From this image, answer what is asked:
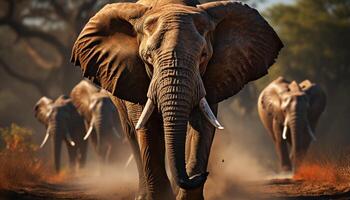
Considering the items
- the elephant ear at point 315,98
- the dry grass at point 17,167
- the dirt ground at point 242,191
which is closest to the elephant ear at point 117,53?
the dirt ground at point 242,191

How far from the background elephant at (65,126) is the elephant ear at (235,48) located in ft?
38.9

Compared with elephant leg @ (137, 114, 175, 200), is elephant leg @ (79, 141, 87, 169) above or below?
below

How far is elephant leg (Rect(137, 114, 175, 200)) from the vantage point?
342 inches

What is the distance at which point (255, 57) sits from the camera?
8.90 meters

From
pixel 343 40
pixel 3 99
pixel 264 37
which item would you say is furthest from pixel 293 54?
pixel 264 37

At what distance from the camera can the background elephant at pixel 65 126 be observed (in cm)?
2081

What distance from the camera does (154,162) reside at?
880 cm

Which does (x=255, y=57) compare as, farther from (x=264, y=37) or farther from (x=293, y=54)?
(x=293, y=54)

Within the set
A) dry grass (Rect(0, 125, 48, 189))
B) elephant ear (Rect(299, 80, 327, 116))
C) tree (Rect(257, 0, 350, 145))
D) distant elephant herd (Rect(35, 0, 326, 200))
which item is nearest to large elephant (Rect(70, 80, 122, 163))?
dry grass (Rect(0, 125, 48, 189))

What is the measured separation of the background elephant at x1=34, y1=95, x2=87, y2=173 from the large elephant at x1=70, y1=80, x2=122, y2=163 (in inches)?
17.4

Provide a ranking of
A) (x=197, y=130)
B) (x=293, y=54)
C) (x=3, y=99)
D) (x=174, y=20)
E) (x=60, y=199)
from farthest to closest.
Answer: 1. (x=3, y=99)
2. (x=293, y=54)
3. (x=60, y=199)
4. (x=197, y=130)
5. (x=174, y=20)

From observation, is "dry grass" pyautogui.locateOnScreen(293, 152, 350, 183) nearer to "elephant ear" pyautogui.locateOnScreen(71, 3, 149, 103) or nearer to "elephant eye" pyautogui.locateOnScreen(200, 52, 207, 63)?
"elephant ear" pyautogui.locateOnScreen(71, 3, 149, 103)

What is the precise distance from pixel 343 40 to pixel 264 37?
27.8 m

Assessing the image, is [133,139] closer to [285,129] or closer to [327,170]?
[327,170]
